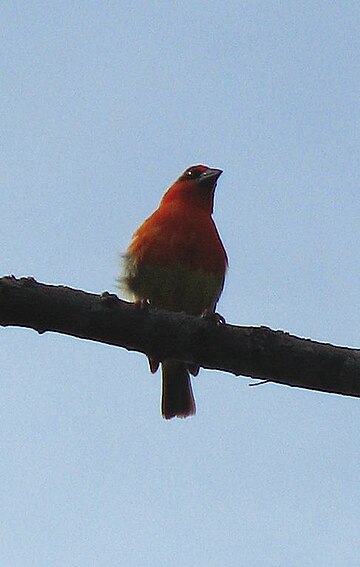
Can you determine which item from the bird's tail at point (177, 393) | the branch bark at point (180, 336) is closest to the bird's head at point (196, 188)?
the bird's tail at point (177, 393)

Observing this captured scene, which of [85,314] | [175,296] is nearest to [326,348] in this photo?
[85,314]

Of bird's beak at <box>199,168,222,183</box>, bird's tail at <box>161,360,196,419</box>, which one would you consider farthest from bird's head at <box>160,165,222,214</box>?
bird's tail at <box>161,360,196,419</box>

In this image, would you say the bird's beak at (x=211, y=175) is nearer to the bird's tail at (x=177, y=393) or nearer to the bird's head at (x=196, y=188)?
the bird's head at (x=196, y=188)

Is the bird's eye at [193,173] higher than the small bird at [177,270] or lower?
higher

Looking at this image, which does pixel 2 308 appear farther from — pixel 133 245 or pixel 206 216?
pixel 206 216

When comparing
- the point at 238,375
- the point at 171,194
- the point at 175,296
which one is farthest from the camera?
the point at 171,194

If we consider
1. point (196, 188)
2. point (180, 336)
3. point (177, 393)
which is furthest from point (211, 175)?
point (180, 336)
